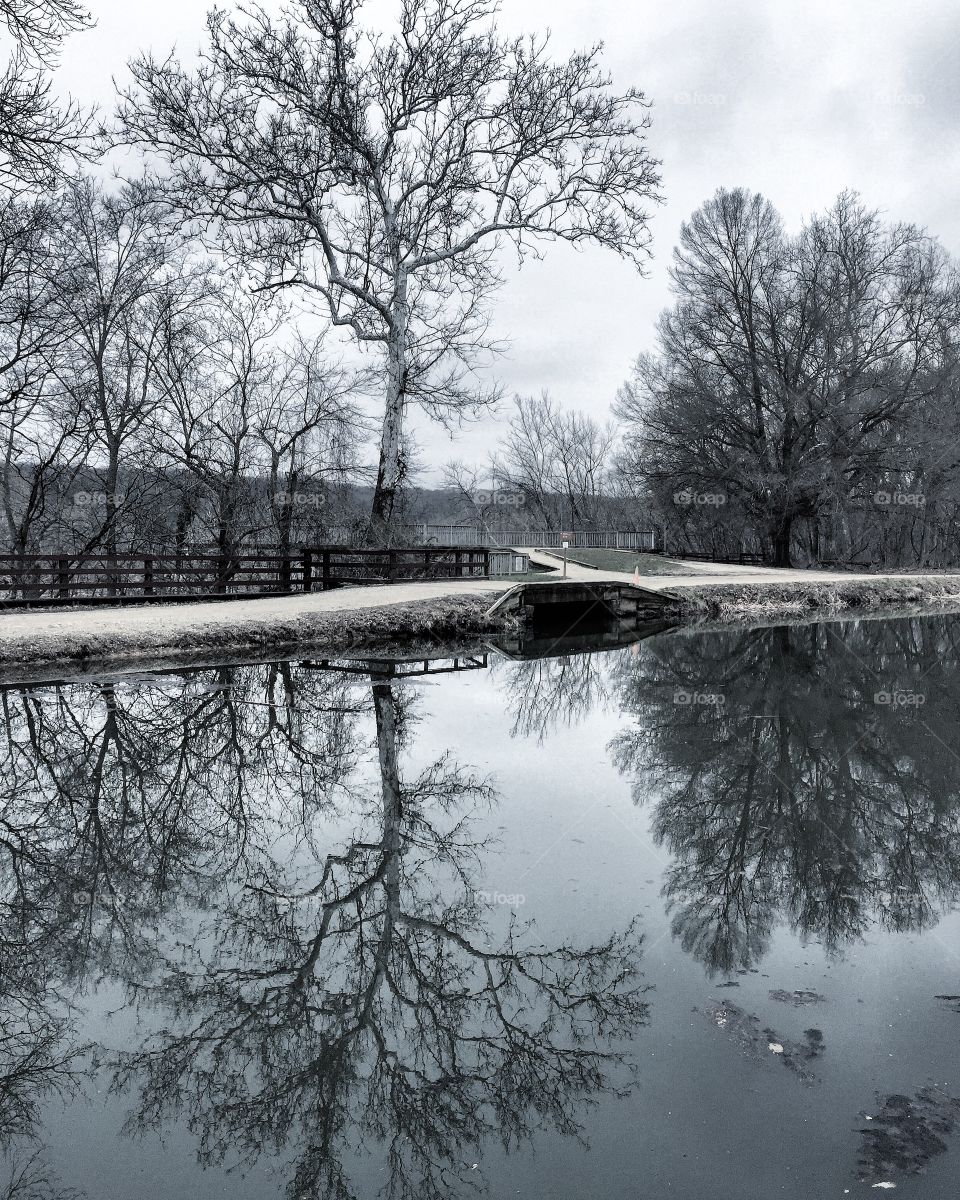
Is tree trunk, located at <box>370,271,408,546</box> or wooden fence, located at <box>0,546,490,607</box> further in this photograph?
tree trunk, located at <box>370,271,408,546</box>

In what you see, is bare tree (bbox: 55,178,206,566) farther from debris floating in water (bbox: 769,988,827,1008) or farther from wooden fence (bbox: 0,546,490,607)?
debris floating in water (bbox: 769,988,827,1008)

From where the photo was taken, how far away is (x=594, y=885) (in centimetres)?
538

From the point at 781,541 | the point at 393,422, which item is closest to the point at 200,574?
the point at 393,422

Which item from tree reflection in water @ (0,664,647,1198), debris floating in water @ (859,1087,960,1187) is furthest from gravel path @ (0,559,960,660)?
debris floating in water @ (859,1087,960,1187)

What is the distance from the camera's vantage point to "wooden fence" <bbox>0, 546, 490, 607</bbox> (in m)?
18.5

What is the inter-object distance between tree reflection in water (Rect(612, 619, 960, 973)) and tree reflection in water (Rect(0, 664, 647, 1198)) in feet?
3.52

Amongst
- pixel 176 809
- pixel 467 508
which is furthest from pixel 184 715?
pixel 467 508

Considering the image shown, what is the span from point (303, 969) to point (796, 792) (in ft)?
15.3

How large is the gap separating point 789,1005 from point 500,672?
392 inches

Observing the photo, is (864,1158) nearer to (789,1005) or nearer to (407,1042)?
(789,1005)

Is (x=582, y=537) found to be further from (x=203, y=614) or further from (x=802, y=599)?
(x=203, y=614)

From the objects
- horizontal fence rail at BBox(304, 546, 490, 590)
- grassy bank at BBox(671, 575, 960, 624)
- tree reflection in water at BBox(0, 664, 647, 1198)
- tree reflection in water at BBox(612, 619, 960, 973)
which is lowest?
tree reflection in water at BBox(0, 664, 647, 1198)

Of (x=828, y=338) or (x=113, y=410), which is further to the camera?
(x=828, y=338)

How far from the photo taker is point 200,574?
838 inches
